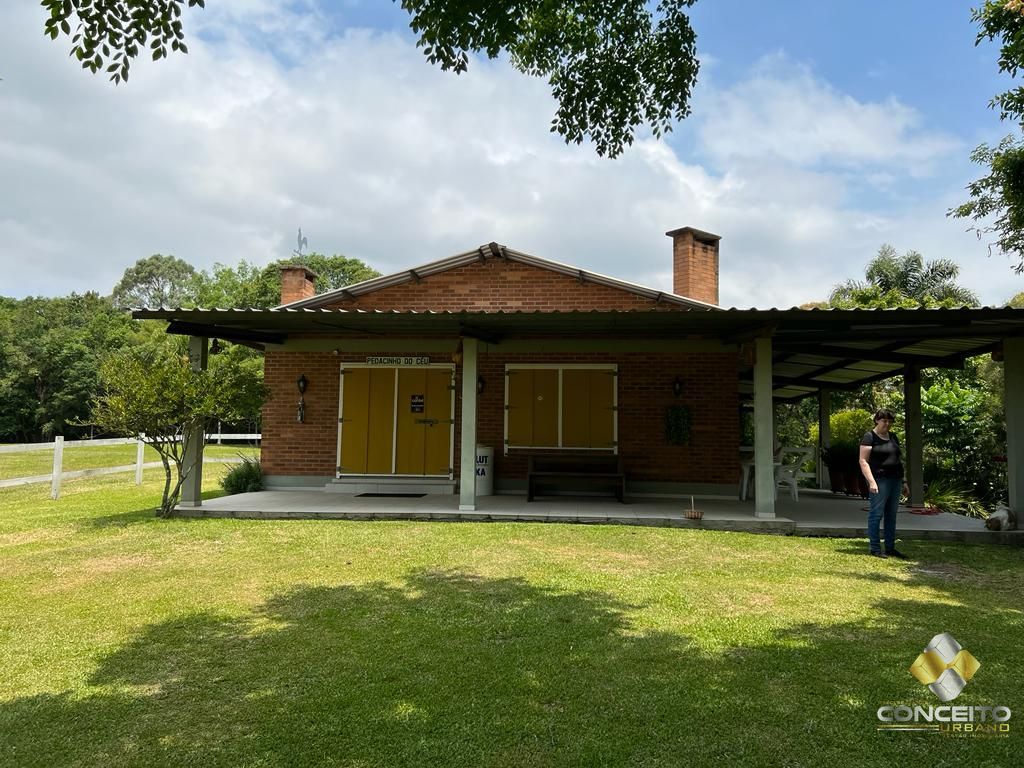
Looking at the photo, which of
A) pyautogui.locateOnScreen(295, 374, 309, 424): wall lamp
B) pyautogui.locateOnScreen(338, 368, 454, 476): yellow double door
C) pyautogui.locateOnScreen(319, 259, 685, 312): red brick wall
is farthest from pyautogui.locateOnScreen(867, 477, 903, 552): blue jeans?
pyautogui.locateOnScreen(295, 374, 309, 424): wall lamp

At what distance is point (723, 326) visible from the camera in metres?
8.19

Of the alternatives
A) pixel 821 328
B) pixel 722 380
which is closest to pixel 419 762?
pixel 821 328

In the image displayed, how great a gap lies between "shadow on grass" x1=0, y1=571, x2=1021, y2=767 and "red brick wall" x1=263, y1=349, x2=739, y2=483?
5.79 metres

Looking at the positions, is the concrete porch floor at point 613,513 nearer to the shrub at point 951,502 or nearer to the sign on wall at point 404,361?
the shrub at point 951,502

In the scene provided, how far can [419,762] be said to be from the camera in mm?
2430

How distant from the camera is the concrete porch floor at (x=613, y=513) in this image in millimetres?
7492

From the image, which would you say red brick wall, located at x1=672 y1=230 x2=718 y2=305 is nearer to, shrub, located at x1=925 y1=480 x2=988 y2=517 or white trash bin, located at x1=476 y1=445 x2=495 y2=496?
shrub, located at x1=925 y1=480 x2=988 y2=517

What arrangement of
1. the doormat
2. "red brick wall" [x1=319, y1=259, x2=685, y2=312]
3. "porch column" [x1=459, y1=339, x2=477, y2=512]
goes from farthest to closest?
1. "red brick wall" [x1=319, y1=259, x2=685, y2=312]
2. the doormat
3. "porch column" [x1=459, y1=339, x2=477, y2=512]

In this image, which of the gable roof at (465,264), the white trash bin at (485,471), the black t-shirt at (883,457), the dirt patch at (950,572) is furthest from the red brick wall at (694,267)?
the dirt patch at (950,572)

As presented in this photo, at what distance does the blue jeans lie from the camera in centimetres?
614

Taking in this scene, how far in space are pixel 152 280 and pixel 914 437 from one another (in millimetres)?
77662

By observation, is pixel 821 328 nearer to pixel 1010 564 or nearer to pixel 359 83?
pixel 1010 564

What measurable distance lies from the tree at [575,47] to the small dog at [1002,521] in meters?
5.91

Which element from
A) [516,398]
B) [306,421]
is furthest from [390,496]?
[516,398]
